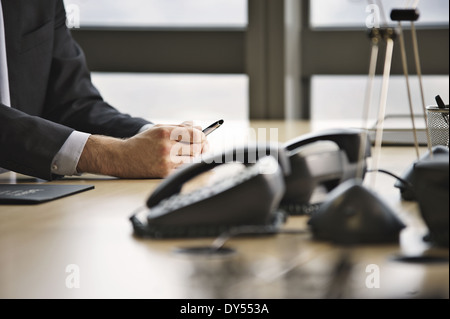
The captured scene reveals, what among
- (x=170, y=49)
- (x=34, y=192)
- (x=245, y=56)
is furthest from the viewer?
(x=170, y=49)

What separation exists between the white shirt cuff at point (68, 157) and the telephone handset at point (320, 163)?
0.48m

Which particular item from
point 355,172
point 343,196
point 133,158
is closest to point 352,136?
point 355,172

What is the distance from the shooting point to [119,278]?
558mm

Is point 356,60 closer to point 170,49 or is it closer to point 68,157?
point 170,49

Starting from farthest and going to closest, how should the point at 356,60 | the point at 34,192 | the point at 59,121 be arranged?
the point at 356,60
the point at 59,121
the point at 34,192

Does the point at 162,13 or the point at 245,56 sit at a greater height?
the point at 162,13

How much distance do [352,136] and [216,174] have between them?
384mm

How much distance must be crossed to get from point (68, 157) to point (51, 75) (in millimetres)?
615

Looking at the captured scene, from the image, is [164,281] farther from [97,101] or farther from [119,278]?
[97,101]

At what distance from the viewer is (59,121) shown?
66.2 inches

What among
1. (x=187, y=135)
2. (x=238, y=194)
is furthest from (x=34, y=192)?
(x=238, y=194)

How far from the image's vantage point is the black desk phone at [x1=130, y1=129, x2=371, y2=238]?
2.14 feet

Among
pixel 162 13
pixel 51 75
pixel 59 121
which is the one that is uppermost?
pixel 162 13

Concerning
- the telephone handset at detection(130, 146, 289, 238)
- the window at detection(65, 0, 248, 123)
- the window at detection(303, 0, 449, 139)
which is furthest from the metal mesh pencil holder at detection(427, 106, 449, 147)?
the window at detection(65, 0, 248, 123)
